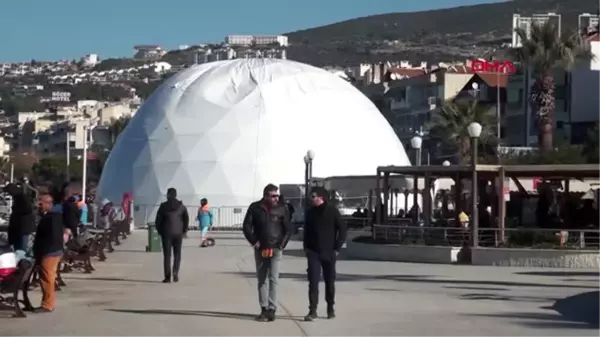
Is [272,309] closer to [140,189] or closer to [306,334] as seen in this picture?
[306,334]

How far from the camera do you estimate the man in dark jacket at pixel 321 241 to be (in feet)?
49.9

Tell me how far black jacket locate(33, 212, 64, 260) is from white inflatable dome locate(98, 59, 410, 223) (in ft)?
149

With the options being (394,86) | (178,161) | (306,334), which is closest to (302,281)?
(306,334)

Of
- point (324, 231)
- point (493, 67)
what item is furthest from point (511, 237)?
point (493, 67)

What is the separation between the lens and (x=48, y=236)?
15.8 m

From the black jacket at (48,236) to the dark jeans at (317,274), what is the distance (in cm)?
325

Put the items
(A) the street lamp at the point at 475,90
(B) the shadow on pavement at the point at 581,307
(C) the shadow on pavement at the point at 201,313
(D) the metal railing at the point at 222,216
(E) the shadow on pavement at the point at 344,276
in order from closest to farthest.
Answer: (C) the shadow on pavement at the point at 201,313 → (B) the shadow on pavement at the point at 581,307 → (E) the shadow on pavement at the point at 344,276 → (D) the metal railing at the point at 222,216 → (A) the street lamp at the point at 475,90

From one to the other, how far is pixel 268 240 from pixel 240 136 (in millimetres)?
48421

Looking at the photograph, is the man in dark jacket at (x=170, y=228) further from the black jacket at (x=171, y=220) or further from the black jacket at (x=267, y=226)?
the black jacket at (x=267, y=226)

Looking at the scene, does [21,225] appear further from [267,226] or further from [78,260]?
[267,226]

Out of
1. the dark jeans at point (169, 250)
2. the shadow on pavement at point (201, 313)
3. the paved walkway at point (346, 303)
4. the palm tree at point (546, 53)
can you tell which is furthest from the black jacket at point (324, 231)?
the palm tree at point (546, 53)

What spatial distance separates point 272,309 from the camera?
15164 mm

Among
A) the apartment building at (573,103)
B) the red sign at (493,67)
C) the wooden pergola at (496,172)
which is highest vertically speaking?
the red sign at (493,67)

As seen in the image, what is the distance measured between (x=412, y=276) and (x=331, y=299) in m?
9.02
